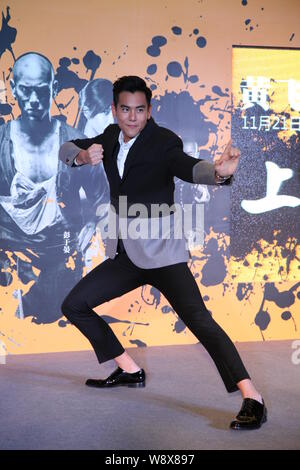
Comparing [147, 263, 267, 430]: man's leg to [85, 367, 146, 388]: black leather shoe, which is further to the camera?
[85, 367, 146, 388]: black leather shoe

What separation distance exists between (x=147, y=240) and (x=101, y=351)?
2.22 feet

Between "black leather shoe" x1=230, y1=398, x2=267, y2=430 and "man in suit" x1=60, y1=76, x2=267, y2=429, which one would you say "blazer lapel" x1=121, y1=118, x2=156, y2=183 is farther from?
"black leather shoe" x1=230, y1=398, x2=267, y2=430

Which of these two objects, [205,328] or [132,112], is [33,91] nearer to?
[132,112]

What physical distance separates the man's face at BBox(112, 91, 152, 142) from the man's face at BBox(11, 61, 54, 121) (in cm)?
114

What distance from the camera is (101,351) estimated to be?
3.16 metres

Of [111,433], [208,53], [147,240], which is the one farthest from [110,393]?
[208,53]

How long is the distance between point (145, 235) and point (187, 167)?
1.44 feet

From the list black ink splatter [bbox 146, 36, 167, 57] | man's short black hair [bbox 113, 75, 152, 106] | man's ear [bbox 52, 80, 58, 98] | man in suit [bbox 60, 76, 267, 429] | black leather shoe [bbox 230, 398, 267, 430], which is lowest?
black leather shoe [bbox 230, 398, 267, 430]

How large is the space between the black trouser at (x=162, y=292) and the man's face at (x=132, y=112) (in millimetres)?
594

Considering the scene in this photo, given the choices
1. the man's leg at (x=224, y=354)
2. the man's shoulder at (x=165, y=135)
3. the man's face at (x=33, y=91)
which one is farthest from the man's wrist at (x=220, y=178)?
the man's face at (x=33, y=91)

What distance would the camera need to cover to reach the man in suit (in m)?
2.70

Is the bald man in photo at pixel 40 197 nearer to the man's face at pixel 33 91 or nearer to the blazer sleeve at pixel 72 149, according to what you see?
the man's face at pixel 33 91

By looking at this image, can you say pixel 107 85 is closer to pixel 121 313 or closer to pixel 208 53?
pixel 208 53

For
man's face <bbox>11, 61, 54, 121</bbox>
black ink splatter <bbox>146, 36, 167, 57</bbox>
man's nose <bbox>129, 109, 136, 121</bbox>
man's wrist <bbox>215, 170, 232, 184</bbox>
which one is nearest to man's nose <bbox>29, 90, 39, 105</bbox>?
man's face <bbox>11, 61, 54, 121</bbox>
